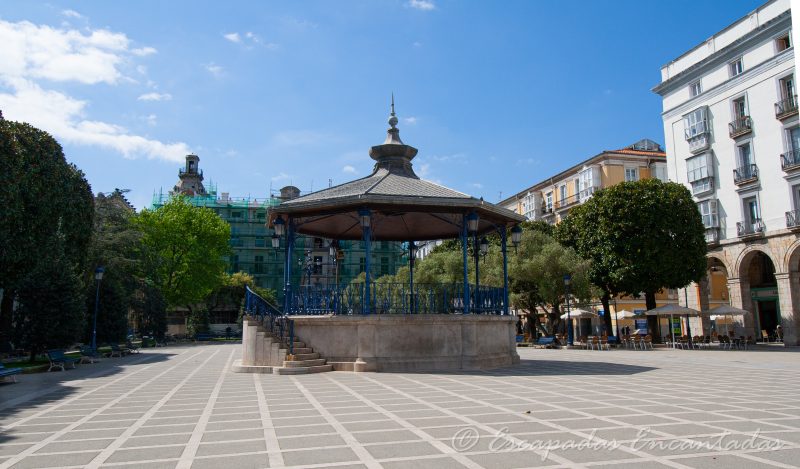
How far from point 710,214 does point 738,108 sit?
21.8 feet

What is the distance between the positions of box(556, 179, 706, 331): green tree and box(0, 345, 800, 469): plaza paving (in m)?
19.4

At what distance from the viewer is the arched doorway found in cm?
3584

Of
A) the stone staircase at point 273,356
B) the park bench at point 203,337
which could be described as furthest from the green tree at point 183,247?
the stone staircase at point 273,356

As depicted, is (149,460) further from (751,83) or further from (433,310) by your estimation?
(751,83)

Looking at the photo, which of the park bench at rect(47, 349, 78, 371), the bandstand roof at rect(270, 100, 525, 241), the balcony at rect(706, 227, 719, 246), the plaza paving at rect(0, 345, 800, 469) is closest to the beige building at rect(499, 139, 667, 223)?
the balcony at rect(706, 227, 719, 246)

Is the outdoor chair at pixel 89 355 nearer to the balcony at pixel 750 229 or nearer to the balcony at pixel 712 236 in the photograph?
the balcony at pixel 712 236

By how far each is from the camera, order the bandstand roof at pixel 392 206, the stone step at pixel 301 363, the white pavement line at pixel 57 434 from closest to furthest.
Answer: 1. the white pavement line at pixel 57 434
2. the stone step at pixel 301 363
3. the bandstand roof at pixel 392 206

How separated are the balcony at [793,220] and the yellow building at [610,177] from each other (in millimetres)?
15252

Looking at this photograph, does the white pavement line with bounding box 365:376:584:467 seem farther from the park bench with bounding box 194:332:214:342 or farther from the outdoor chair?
the park bench with bounding box 194:332:214:342

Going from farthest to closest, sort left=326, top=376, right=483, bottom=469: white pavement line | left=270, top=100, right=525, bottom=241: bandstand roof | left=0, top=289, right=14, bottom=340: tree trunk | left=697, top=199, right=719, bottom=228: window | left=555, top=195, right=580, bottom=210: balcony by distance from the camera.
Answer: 1. left=555, top=195, right=580, bottom=210: balcony
2. left=697, top=199, right=719, bottom=228: window
3. left=0, top=289, right=14, bottom=340: tree trunk
4. left=270, top=100, right=525, bottom=241: bandstand roof
5. left=326, top=376, right=483, bottom=469: white pavement line

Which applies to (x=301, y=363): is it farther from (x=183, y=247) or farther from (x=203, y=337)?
(x=203, y=337)

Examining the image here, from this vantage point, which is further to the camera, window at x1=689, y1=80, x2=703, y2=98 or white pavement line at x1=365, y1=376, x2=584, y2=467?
window at x1=689, y1=80, x2=703, y2=98

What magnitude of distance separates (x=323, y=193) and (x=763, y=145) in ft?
92.4

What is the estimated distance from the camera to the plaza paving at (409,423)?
18.3 ft
